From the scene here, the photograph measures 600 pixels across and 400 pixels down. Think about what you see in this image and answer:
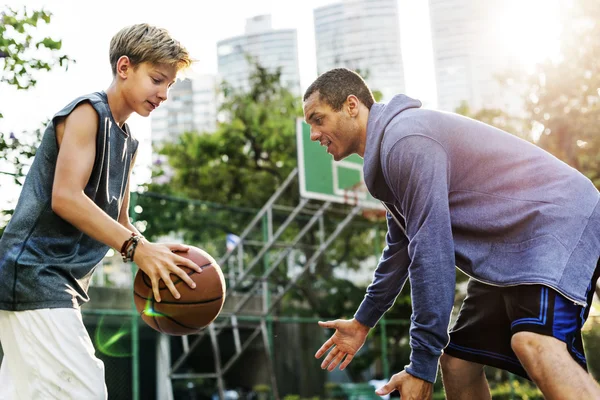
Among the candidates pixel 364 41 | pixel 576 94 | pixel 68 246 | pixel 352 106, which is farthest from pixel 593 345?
pixel 364 41

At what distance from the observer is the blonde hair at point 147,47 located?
2.72m

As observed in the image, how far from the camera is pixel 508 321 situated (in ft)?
9.31

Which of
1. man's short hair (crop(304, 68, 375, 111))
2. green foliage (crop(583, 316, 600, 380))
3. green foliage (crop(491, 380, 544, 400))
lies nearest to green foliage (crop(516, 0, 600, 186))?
green foliage (crop(583, 316, 600, 380))

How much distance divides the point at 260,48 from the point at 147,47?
24608 millimetres

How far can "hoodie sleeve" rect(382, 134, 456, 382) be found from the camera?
240 cm

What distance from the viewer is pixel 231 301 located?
1202 centimetres

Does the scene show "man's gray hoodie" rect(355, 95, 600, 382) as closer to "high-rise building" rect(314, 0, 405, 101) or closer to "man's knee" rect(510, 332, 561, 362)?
"man's knee" rect(510, 332, 561, 362)

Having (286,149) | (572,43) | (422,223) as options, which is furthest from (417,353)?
(286,149)

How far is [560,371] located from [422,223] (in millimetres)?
621

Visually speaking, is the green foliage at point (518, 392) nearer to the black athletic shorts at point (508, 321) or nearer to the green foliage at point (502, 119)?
the green foliage at point (502, 119)

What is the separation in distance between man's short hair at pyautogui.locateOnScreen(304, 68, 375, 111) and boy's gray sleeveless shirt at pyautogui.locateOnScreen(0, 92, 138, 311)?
780 mm

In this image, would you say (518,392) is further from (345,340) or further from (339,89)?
(339,89)

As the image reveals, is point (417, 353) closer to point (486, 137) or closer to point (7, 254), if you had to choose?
point (486, 137)

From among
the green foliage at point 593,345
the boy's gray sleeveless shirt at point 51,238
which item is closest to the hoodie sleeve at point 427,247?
the boy's gray sleeveless shirt at point 51,238
